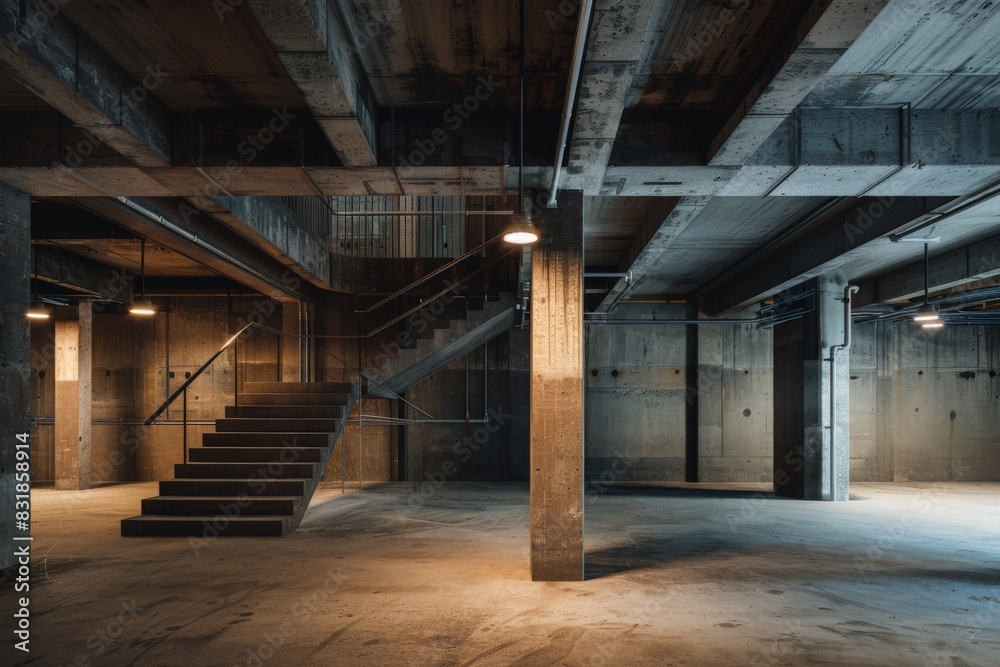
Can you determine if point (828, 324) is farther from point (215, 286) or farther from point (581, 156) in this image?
point (215, 286)

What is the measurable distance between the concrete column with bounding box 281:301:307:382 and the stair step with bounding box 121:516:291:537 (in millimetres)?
4810

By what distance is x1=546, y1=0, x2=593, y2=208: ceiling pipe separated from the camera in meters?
3.27

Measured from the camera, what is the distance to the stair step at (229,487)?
8133 millimetres

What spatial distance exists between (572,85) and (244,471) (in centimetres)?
672

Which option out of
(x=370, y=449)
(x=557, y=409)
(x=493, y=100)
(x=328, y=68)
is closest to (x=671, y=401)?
(x=370, y=449)

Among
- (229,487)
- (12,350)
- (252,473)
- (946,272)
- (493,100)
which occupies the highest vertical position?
(493,100)

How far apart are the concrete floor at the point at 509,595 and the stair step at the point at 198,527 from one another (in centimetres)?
22

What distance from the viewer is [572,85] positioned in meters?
4.03

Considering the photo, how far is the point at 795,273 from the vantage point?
10.2 m

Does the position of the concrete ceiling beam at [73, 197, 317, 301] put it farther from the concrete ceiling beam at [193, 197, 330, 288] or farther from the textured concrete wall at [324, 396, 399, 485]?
the textured concrete wall at [324, 396, 399, 485]

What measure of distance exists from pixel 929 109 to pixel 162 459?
14.0m

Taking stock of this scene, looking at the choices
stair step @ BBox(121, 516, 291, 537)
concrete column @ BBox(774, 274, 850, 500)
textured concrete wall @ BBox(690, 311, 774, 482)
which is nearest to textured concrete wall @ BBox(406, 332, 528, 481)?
textured concrete wall @ BBox(690, 311, 774, 482)

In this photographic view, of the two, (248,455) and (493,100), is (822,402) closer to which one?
(493,100)

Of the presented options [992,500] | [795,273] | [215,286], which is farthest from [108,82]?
[992,500]
